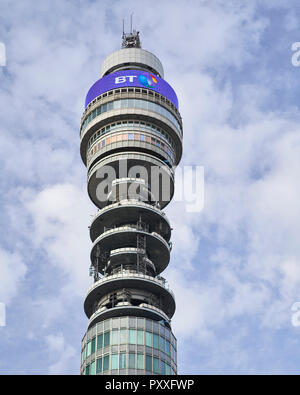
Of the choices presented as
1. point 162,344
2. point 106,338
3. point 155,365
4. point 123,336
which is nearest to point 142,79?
point 123,336

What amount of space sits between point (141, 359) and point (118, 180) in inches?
1669

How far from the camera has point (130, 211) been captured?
140750 mm

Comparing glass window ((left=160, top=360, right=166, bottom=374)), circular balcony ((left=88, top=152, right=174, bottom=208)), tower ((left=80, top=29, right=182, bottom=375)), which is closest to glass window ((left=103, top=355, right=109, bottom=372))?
tower ((left=80, top=29, right=182, bottom=375))

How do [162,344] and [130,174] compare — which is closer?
[162,344]

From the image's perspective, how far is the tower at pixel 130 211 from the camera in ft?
407

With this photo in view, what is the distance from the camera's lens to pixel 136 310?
127750 millimetres

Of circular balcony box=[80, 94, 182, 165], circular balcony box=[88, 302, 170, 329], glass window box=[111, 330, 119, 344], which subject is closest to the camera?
glass window box=[111, 330, 119, 344]

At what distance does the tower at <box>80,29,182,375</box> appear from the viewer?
12394 cm

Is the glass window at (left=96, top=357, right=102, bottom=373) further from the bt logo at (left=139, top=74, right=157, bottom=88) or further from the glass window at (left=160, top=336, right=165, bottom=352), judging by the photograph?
the bt logo at (left=139, top=74, right=157, bottom=88)

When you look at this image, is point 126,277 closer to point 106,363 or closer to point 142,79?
point 106,363
